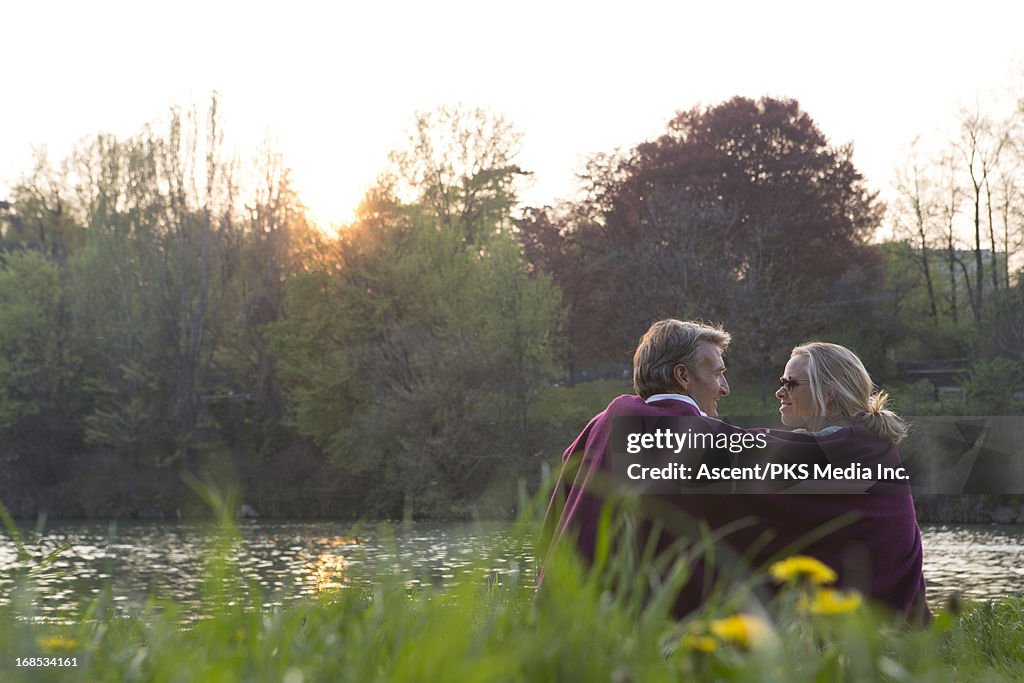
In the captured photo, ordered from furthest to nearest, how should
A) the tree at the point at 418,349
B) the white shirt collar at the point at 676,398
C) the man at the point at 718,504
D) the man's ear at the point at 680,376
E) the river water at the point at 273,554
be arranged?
1. the tree at the point at 418,349
2. the river water at the point at 273,554
3. the man's ear at the point at 680,376
4. the white shirt collar at the point at 676,398
5. the man at the point at 718,504

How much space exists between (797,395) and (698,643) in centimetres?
334

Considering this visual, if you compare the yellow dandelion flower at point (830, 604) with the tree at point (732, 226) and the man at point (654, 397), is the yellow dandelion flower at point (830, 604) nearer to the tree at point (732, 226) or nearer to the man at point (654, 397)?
the man at point (654, 397)

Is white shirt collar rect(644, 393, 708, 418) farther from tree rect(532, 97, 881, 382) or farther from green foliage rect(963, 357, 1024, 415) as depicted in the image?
tree rect(532, 97, 881, 382)

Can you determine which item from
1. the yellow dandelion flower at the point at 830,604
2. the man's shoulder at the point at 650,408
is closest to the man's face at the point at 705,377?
the man's shoulder at the point at 650,408

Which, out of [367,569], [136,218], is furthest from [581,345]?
[367,569]

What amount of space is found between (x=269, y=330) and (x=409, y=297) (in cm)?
517

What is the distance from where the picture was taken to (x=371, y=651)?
2.06 m

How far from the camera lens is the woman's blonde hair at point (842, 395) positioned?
4750 mm

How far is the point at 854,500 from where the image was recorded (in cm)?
459

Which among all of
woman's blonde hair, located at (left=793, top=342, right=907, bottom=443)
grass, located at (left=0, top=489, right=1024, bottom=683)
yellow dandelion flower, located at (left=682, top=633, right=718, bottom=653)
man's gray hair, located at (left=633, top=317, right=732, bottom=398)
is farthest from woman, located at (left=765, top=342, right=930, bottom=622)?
yellow dandelion flower, located at (left=682, top=633, right=718, bottom=653)

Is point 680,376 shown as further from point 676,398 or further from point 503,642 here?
point 503,642

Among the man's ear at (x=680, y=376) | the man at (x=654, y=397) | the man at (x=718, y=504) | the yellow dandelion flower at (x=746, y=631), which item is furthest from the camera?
the man's ear at (x=680, y=376)

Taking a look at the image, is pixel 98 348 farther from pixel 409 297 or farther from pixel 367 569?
pixel 367 569

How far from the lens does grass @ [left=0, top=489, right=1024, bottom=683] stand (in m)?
1.67
